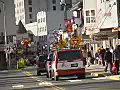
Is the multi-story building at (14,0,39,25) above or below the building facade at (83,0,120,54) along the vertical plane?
above

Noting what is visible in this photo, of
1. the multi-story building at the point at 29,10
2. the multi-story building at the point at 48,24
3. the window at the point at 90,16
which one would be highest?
the multi-story building at the point at 29,10

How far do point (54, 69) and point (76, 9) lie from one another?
3890cm

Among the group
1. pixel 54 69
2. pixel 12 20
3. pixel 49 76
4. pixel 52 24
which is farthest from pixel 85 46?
pixel 52 24

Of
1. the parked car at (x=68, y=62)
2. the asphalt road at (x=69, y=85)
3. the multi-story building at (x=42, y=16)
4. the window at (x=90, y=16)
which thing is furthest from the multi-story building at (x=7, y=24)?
the asphalt road at (x=69, y=85)

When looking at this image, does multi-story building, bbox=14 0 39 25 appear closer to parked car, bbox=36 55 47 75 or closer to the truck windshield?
parked car, bbox=36 55 47 75

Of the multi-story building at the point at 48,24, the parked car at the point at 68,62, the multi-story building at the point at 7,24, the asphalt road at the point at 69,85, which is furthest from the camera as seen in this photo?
the multi-story building at the point at 48,24

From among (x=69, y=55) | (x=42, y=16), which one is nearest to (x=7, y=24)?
(x=42, y=16)

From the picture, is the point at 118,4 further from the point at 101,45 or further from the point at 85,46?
the point at 85,46

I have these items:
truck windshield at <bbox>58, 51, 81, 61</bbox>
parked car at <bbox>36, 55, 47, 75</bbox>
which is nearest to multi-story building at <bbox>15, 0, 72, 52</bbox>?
parked car at <bbox>36, 55, 47, 75</bbox>

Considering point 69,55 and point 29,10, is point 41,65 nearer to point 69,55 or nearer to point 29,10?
point 69,55

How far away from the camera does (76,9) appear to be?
63.0 meters

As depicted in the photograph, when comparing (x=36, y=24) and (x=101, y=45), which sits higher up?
(x=36, y=24)

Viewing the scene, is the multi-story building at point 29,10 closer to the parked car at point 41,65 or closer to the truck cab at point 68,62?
the parked car at point 41,65

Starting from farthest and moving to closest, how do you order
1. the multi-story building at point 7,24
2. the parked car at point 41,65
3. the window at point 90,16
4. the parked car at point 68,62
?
the multi-story building at point 7,24
the window at point 90,16
the parked car at point 41,65
the parked car at point 68,62
